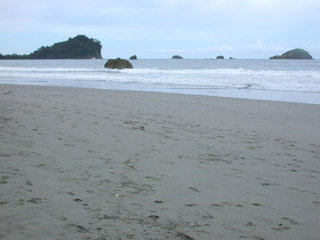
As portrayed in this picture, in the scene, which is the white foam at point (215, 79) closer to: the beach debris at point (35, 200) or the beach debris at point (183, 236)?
the beach debris at point (183, 236)

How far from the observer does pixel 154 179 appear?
3.64 m

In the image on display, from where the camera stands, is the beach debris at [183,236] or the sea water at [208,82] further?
the sea water at [208,82]

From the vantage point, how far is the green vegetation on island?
106 meters

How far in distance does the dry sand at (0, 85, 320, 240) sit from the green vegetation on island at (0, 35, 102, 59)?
4100 inches

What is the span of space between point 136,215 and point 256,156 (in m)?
2.67

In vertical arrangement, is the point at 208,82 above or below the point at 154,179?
above

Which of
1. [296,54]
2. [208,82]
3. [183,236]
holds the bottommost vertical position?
[183,236]

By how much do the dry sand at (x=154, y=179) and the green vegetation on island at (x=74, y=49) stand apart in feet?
342

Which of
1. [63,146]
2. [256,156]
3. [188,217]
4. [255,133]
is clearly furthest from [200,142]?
[188,217]

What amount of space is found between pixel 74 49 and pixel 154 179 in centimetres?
10958

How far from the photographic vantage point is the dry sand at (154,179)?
8.48 feet

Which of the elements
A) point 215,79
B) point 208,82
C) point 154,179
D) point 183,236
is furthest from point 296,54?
point 183,236

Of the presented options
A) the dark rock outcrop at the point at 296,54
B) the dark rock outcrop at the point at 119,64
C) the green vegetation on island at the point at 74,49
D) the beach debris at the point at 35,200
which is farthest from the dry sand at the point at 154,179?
the green vegetation on island at the point at 74,49

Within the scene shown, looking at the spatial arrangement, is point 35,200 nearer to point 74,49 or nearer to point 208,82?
point 208,82
